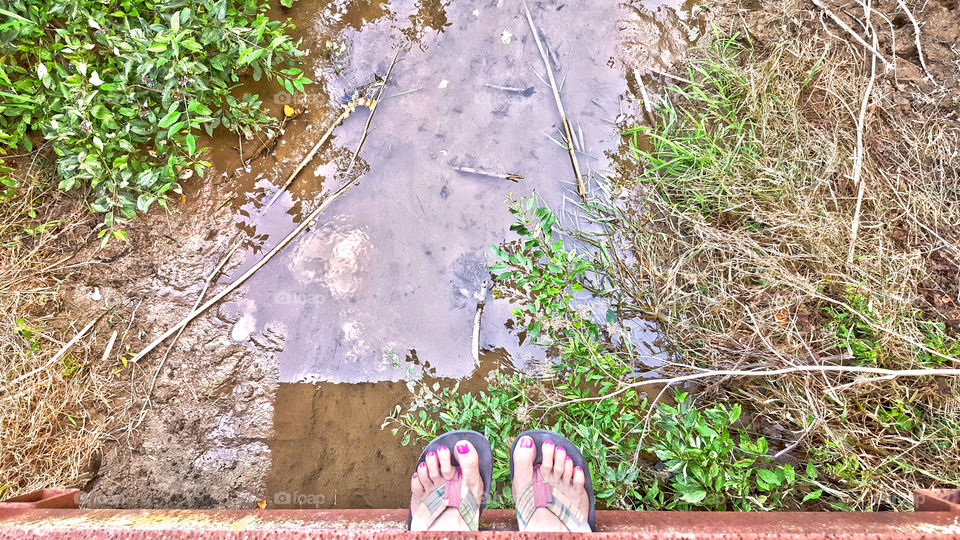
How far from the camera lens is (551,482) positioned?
2150 millimetres

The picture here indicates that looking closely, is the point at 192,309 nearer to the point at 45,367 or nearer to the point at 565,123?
the point at 45,367

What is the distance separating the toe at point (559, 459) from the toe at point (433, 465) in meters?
0.53

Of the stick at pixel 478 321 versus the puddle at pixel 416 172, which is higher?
the puddle at pixel 416 172

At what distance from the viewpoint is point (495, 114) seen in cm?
269

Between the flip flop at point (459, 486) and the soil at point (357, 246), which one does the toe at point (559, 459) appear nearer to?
the flip flop at point (459, 486)

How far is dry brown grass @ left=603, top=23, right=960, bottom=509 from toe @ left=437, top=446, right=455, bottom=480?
117 centimetres

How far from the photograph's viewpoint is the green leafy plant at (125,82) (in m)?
2.24

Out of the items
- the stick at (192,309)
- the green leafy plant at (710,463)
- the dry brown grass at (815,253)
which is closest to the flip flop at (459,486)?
the green leafy plant at (710,463)

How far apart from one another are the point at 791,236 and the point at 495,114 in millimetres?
1620

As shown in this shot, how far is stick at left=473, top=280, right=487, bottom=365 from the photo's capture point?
2.55 meters

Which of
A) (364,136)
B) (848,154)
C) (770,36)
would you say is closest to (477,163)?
(364,136)

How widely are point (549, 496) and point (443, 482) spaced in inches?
18.5

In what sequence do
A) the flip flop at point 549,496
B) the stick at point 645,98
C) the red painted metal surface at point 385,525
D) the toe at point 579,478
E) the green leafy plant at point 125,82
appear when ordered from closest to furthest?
the red painted metal surface at point 385,525
the flip flop at point 549,496
the toe at point 579,478
the green leafy plant at point 125,82
the stick at point 645,98

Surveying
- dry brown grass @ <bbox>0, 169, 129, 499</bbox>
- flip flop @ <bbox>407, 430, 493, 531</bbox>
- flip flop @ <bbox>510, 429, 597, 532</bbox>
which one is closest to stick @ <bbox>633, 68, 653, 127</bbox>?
flip flop @ <bbox>510, 429, 597, 532</bbox>
